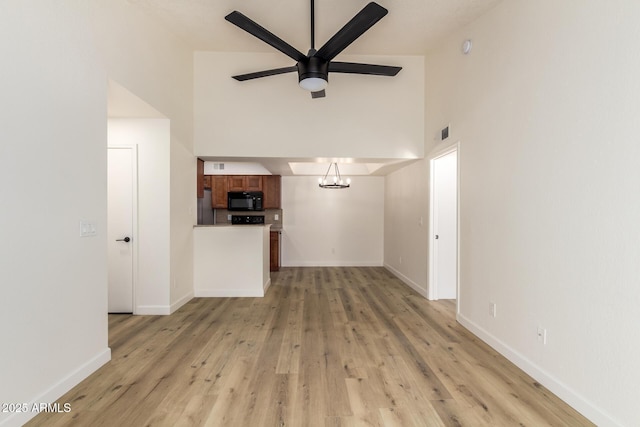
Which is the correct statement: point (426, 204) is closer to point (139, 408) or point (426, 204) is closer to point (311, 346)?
point (311, 346)

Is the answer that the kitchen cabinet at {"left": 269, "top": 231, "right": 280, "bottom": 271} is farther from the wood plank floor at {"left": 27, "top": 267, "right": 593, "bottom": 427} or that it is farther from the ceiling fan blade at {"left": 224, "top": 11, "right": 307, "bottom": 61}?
the ceiling fan blade at {"left": 224, "top": 11, "right": 307, "bottom": 61}

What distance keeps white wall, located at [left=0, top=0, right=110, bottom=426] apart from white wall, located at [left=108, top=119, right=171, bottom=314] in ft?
3.72

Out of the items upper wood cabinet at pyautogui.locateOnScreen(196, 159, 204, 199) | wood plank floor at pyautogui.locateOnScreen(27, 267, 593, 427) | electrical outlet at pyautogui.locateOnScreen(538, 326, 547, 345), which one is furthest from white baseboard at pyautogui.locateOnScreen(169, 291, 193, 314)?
electrical outlet at pyautogui.locateOnScreen(538, 326, 547, 345)

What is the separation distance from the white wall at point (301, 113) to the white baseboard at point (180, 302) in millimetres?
1995

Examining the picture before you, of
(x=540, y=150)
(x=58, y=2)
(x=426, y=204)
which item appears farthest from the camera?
(x=426, y=204)

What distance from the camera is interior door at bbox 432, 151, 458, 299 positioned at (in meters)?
4.12

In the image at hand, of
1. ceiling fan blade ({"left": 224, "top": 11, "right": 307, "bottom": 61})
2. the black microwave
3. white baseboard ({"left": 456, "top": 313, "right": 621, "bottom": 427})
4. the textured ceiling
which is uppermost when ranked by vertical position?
the textured ceiling

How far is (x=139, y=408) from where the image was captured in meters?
1.86

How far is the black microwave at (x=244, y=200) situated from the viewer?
670cm

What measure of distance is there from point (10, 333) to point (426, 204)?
422 cm

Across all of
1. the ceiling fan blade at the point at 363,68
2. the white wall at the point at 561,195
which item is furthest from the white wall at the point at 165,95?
the white wall at the point at 561,195

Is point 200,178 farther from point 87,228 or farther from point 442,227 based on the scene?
point 442,227

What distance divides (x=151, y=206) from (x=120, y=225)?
1.43ft

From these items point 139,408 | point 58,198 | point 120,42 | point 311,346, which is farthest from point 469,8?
point 139,408
